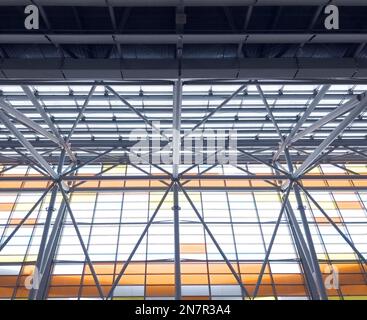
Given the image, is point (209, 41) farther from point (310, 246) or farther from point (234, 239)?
point (234, 239)

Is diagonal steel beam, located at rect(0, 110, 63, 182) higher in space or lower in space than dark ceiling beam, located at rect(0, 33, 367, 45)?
higher

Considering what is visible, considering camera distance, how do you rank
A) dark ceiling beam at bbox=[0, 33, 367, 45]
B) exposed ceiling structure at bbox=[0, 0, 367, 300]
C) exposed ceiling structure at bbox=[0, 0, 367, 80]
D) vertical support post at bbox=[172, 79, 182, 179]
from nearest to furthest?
1. exposed ceiling structure at bbox=[0, 0, 367, 80]
2. dark ceiling beam at bbox=[0, 33, 367, 45]
3. exposed ceiling structure at bbox=[0, 0, 367, 300]
4. vertical support post at bbox=[172, 79, 182, 179]

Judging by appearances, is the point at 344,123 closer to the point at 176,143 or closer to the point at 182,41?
the point at 176,143

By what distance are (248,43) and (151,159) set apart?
11958 mm

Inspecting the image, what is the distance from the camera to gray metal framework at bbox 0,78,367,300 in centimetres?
1797

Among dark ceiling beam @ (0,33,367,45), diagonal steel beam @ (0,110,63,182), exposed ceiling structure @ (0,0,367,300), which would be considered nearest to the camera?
dark ceiling beam @ (0,33,367,45)

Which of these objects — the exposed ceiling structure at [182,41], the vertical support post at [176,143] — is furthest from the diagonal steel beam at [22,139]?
the vertical support post at [176,143]

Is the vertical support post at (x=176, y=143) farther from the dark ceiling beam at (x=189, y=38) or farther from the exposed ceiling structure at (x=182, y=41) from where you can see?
the dark ceiling beam at (x=189, y=38)

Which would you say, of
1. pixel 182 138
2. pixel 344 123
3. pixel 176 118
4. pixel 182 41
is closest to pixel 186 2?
pixel 182 41

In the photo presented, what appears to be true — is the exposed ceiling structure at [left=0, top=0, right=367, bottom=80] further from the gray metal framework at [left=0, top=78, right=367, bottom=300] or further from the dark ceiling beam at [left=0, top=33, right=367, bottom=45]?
the gray metal framework at [left=0, top=78, right=367, bottom=300]

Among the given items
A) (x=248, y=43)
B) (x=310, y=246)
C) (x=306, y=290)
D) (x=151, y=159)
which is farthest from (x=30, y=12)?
(x=306, y=290)

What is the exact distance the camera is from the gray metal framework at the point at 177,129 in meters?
18.0

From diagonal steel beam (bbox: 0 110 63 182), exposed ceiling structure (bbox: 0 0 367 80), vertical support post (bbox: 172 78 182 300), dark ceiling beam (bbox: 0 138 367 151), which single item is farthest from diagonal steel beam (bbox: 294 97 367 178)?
diagonal steel beam (bbox: 0 110 63 182)
